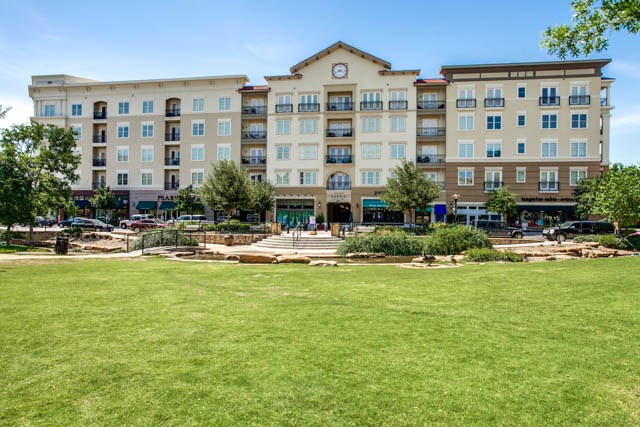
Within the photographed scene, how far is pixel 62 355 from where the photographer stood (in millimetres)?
5508

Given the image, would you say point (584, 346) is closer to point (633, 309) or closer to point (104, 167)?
point (633, 309)

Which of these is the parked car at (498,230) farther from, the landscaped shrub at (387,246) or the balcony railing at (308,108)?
the balcony railing at (308,108)

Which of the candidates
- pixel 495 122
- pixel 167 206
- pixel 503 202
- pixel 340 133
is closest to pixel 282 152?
pixel 340 133

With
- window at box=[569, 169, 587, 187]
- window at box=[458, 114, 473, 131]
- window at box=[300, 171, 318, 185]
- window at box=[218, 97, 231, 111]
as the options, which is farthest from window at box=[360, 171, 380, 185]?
window at box=[569, 169, 587, 187]

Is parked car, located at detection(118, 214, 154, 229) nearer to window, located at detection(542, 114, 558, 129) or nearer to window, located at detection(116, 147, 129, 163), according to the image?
window, located at detection(116, 147, 129, 163)

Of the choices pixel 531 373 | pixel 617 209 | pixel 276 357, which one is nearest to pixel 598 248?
pixel 617 209

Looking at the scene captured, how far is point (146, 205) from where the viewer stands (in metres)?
53.7

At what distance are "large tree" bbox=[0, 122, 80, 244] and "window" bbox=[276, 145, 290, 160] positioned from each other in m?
21.8

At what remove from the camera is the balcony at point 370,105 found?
4938 centimetres

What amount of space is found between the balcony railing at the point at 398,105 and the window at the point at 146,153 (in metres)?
31.7

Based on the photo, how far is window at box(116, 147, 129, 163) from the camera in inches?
2179

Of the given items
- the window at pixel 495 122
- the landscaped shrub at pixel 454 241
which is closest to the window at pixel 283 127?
the window at pixel 495 122

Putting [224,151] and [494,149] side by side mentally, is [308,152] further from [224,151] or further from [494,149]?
[494,149]

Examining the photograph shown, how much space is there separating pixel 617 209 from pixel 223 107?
44.0 m
